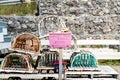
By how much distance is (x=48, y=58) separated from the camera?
10.1m

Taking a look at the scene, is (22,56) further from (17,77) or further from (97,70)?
(97,70)

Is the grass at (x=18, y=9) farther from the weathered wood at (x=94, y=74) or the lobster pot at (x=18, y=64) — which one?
the weathered wood at (x=94, y=74)

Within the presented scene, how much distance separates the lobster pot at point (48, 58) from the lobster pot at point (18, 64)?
273 mm

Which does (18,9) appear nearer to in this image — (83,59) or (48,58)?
(48,58)

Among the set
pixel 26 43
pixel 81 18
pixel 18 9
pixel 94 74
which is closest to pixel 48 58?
pixel 26 43

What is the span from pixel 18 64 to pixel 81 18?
519 centimetres

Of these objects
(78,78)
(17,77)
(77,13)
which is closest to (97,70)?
(78,78)

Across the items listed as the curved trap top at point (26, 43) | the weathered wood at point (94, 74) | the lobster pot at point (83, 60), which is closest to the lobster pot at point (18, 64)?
the curved trap top at point (26, 43)

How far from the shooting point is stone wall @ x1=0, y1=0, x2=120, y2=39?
14.5 meters

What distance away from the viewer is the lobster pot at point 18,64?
9.84 m

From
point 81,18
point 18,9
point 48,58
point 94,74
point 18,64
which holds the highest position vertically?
point 18,9

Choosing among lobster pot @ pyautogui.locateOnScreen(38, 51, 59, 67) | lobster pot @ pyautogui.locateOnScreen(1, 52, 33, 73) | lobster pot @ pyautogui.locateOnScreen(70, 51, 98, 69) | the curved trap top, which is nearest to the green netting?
lobster pot @ pyautogui.locateOnScreen(70, 51, 98, 69)

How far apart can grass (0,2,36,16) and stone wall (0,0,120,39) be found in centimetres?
129

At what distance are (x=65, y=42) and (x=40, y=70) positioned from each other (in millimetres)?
1723
